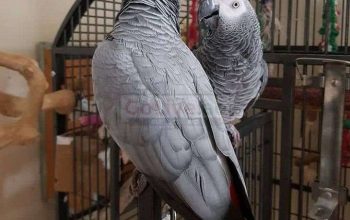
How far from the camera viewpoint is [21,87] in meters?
0.75

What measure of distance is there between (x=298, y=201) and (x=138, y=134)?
48cm

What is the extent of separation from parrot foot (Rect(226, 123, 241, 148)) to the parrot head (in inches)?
4.9

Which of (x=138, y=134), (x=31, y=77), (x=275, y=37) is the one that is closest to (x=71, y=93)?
(x=31, y=77)

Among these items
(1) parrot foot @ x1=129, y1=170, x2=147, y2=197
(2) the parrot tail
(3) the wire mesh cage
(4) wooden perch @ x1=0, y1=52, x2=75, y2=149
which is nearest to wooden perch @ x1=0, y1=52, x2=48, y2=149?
(4) wooden perch @ x1=0, y1=52, x2=75, y2=149

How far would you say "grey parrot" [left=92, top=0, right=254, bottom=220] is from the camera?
37 centimetres

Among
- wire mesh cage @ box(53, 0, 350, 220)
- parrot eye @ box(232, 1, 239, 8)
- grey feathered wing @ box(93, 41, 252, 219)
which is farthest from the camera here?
wire mesh cage @ box(53, 0, 350, 220)

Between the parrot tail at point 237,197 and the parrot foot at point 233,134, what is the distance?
73mm

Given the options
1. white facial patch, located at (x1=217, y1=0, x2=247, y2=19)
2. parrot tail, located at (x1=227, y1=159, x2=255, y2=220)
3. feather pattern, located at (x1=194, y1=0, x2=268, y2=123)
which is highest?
white facial patch, located at (x1=217, y1=0, x2=247, y2=19)

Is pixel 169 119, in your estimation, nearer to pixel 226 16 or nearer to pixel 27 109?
pixel 226 16

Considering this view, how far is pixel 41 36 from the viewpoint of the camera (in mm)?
720

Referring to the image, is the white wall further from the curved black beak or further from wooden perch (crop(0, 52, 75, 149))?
the curved black beak

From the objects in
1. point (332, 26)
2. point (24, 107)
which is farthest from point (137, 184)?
point (332, 26)

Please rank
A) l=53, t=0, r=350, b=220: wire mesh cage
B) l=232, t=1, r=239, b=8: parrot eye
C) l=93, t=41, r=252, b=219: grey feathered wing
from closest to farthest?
l=93, t=41, r=252, b=219: grey feathered wing → l=232, t=1, r=239, b=8: parrot eye → l=53, t=0, r=350, b=220: wire mesh cage

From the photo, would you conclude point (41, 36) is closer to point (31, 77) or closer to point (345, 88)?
point (31, 77)
